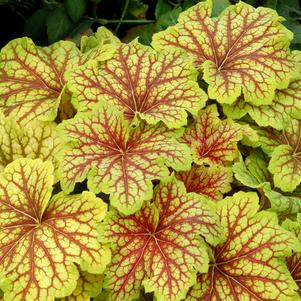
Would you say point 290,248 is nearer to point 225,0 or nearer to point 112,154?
point 112,154

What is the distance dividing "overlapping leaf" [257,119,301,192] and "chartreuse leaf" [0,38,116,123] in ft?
1.95

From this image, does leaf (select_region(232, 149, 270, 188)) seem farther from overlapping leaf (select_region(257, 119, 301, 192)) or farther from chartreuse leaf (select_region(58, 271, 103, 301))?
chartreuse leaf (select_region(58, 271, 103, 301))

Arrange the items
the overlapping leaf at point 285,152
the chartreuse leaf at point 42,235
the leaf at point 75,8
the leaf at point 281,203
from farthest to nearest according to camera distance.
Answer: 1. the leaf at point 75,8
2. the overlapping leaf at point 285,152
3. the leaf at point 281,203
4. the chartreuse leaf at point 42,235

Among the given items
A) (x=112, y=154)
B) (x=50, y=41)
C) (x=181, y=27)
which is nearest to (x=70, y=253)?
(x=112, y=154)

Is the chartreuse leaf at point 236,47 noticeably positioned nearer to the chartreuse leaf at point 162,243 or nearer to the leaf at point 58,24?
the chartreuse leaf at point 162,243

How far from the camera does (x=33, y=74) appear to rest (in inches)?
71.0

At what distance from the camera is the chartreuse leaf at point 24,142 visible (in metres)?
1.63

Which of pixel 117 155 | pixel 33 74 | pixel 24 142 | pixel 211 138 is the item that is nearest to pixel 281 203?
pixel 211 138

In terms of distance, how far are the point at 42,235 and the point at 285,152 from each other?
0.80 metres

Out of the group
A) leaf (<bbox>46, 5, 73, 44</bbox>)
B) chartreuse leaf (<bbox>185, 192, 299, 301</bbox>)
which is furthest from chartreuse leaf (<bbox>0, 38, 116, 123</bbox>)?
chartreuse leaf (<bbox>185, 192, 299, 301</bbox>)

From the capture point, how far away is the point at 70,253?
1.41 m

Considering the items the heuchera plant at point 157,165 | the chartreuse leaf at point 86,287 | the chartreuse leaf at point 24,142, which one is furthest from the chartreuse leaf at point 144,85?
the chartreuse leaf at point 86,287

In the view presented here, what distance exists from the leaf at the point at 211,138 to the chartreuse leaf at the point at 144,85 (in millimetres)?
80

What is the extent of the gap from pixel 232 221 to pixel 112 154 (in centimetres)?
39
